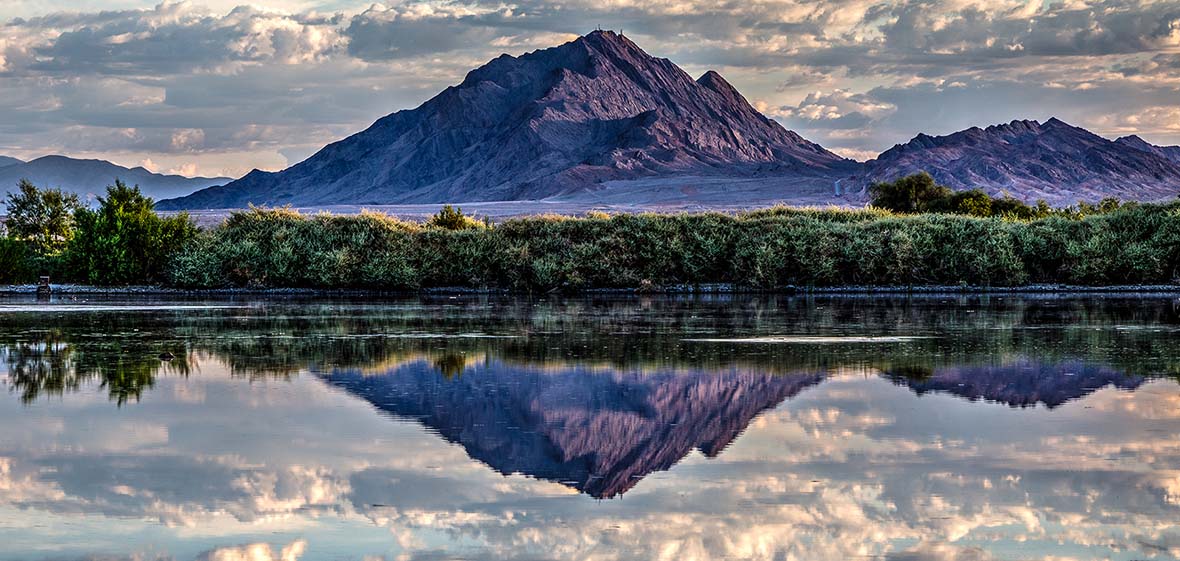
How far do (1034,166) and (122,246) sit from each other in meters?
164

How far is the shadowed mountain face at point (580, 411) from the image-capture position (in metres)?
8.77

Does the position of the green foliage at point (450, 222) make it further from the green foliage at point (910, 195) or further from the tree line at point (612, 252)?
the green foliage at point (910, 195)

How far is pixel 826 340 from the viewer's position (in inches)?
695

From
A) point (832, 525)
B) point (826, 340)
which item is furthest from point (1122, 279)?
point (832, 525)

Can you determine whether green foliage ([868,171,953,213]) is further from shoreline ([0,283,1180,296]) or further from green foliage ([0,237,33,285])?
green foliage ([0,237,33,285])

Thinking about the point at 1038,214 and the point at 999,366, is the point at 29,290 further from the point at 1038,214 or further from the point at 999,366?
the point at 1038,214

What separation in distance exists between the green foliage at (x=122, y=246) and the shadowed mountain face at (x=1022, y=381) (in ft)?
83.8

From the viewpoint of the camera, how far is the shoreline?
1271 inches

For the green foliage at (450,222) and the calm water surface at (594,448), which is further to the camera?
the green foliage at (450,222)

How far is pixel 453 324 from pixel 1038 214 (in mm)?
30112

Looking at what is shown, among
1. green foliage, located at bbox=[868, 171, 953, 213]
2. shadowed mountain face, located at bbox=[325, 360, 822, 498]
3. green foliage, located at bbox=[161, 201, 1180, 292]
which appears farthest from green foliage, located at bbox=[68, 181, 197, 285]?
green foliage, located at bbox=[868, 171, 953, 213]

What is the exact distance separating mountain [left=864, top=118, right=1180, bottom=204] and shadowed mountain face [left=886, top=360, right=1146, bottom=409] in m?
149

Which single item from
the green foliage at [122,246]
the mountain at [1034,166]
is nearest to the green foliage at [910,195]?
the green foliage at [122,246]

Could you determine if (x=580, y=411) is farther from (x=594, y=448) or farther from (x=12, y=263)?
(x=12, y=263)
